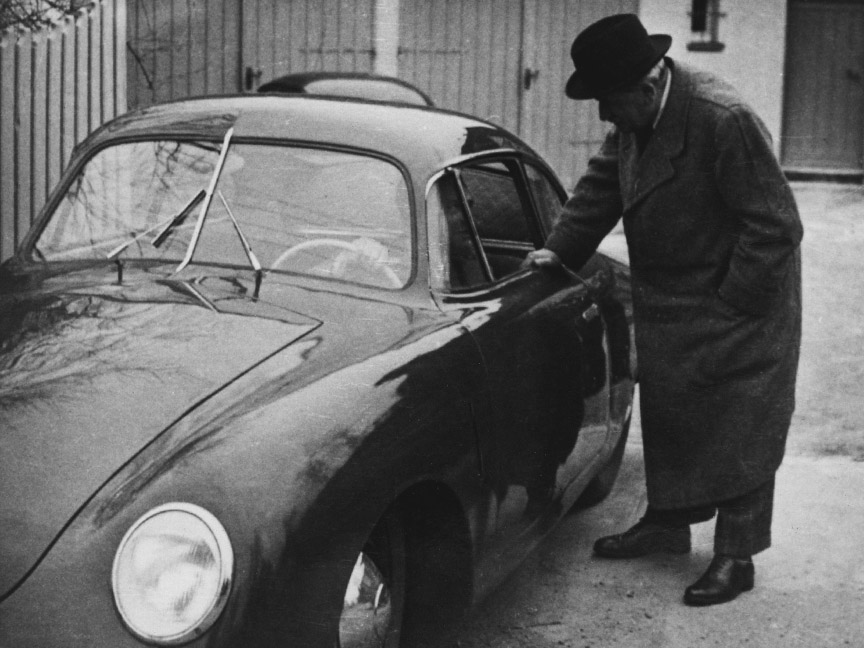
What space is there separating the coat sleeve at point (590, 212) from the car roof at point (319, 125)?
1.45ft

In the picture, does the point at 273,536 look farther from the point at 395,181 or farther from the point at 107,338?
the point at 395,181

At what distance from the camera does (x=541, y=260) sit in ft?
15.1

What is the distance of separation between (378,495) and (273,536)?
372mm

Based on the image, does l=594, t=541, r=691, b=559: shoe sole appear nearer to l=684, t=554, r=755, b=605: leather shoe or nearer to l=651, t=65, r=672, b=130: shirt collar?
l=684, t=554, r=755, b=605: leather shoe

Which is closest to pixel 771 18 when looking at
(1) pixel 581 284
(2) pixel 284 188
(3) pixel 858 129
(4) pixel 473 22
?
(3) pixel 858 129

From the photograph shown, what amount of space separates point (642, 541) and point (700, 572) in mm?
237

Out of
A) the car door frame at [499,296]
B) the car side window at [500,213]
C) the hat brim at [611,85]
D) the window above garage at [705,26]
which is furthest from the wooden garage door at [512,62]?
the hat brim at [611,85]

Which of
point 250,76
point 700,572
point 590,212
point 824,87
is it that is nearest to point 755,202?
point 590,212

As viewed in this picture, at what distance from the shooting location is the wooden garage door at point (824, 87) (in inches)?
647

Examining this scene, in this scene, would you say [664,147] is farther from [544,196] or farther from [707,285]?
[544,196]

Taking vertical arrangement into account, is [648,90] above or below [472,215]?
above

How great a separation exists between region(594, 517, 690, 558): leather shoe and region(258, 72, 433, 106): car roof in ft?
22.4

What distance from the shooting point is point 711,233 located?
4414mm

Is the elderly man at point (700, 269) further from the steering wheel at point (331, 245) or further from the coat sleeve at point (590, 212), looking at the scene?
the steering wheel at point (331, 245)
